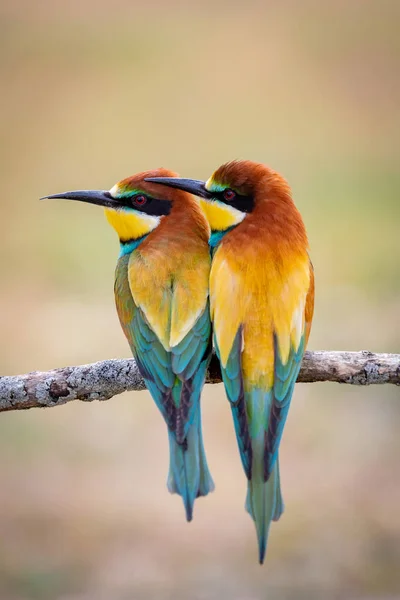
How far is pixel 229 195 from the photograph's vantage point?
60.7 inches

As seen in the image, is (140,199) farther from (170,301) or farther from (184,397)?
(184,397)

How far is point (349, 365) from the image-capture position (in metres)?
1.59

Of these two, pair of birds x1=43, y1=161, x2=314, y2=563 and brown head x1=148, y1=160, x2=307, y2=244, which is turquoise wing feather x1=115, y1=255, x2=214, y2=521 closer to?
pair of birds x1=43, y1=161, x2=314, y2=563

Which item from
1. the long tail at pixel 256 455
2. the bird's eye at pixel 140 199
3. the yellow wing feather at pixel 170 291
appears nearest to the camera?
the long tail at pixel 256 455

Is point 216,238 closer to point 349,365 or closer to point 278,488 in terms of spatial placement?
point 349,365

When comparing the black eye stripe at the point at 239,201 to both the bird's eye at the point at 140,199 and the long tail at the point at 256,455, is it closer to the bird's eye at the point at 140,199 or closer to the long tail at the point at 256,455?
the bird's eye at the point at 140,199

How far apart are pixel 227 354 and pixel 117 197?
41 centimetres

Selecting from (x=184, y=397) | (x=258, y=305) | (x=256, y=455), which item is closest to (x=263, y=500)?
(x=256, y=455)

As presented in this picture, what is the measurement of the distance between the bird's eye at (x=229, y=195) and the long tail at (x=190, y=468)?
0.35 m

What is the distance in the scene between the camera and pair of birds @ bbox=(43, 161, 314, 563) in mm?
1424

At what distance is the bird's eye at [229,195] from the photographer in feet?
5.06

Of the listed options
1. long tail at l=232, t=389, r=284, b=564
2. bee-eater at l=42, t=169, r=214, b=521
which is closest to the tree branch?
bee-eater at l=42, t=169, r=214, b=521

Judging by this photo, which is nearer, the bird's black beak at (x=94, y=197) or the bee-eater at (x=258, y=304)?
the bee-eater at (x=258, y=304)

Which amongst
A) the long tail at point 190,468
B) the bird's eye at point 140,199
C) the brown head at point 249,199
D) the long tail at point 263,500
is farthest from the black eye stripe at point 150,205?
the long tail at point 263,500
